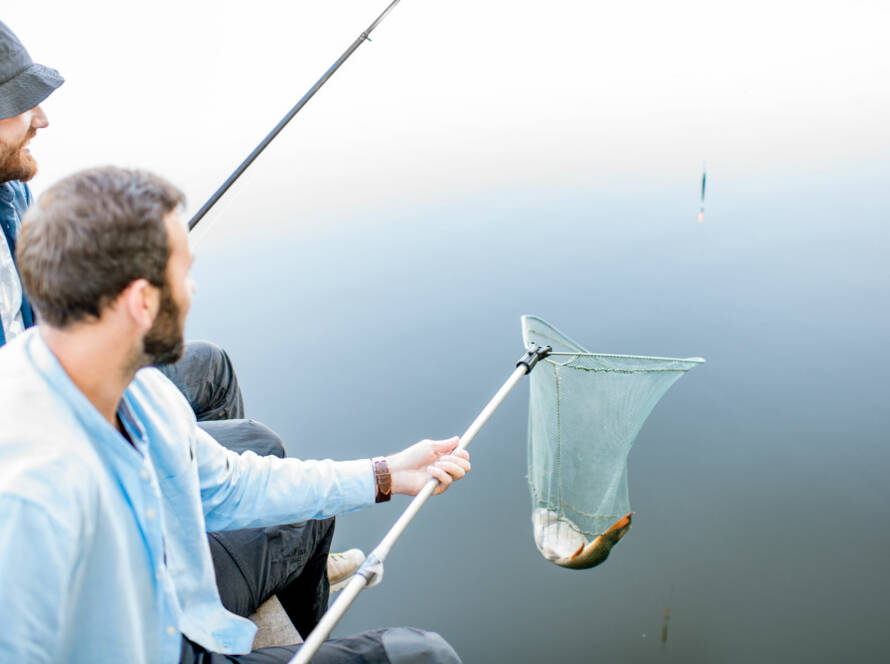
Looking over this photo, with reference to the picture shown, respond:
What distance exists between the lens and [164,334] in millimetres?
939

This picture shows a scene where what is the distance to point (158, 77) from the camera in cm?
616

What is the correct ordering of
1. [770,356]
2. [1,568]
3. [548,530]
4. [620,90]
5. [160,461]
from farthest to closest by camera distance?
[620,90]
[770,356]
[548,530]
[160,461]
[1,568]

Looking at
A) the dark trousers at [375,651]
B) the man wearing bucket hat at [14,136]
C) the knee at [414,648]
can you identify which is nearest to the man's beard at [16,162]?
the man wearing bucket hat at [14,136]

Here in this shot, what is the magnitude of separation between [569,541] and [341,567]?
861 mm

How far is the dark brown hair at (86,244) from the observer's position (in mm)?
847

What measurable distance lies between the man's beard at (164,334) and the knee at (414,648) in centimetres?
76

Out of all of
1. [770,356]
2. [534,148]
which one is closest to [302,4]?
[534,148]

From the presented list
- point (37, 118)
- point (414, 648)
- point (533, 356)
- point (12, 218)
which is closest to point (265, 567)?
point (414, 648)

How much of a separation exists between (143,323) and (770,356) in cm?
366

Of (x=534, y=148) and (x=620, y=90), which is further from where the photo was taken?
(x=620, y=90)

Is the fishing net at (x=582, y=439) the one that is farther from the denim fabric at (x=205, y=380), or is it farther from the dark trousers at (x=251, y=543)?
the denim fabric at (x=205, y=380)

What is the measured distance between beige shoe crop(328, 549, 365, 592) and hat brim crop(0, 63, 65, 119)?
174 cm

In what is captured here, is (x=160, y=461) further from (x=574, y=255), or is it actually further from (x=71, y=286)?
(x=574, y=255)

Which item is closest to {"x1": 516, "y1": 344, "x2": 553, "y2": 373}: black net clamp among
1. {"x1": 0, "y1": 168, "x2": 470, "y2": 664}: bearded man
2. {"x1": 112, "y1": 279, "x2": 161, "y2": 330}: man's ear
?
{"x1": 0, "y1": 168, "x2": 470, "y2": 664}: bearded man
